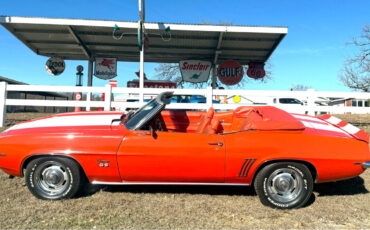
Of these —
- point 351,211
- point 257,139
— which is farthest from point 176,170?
point 351,211

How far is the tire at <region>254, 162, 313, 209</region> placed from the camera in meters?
2.76

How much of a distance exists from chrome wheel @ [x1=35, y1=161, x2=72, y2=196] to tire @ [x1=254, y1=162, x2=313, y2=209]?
2204mm

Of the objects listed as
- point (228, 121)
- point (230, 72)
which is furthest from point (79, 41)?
point (228, 121)

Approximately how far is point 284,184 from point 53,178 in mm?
2618

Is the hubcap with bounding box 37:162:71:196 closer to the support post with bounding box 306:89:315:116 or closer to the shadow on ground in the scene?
the shadow on ground

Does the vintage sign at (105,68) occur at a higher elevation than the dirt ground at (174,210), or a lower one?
higher

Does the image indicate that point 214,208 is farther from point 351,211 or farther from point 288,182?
point 351,211

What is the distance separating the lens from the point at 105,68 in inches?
489

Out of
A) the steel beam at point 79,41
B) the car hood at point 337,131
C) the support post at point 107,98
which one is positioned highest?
the steel beam at point 79,41

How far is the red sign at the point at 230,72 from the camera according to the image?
1275cm

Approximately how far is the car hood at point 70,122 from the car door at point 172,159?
562 mm

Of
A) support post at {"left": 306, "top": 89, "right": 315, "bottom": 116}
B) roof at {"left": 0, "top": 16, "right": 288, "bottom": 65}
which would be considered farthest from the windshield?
roof at {"left": 0, "top": 16, "right": 288, "bottom": 65}

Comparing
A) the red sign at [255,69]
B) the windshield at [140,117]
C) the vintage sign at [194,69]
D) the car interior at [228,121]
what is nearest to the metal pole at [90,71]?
the vintage sign at [194,69]

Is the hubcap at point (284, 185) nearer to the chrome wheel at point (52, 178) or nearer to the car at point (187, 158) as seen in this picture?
the car at point (187, 158)
